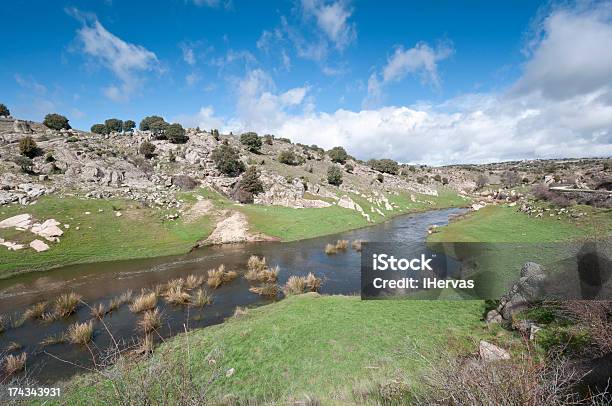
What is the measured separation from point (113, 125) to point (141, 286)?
3231 inches

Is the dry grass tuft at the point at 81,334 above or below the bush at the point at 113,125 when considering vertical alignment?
below

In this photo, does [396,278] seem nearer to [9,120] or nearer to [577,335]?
[577,335]

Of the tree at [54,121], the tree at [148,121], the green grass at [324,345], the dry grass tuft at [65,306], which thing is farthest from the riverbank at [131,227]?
the tree at [54,121]

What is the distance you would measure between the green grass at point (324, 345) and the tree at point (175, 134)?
67456mm

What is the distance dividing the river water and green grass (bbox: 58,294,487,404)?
2.80 metres

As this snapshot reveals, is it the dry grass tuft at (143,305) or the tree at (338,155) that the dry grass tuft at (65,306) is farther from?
the tree at (338,155)

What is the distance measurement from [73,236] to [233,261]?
17855 millimetres

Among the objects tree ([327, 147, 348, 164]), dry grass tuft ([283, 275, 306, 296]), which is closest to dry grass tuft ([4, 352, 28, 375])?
dry grass tuft ([283, 275, 306, 296])

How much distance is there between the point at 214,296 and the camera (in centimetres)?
1997

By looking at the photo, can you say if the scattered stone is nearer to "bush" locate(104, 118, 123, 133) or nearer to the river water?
the river water

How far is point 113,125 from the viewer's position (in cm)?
8494

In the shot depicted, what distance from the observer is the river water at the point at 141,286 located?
13922 mm

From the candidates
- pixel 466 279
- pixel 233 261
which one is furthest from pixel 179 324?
pixel 466 279

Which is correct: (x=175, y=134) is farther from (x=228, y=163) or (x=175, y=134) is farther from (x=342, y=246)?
(x=342, y=246)
